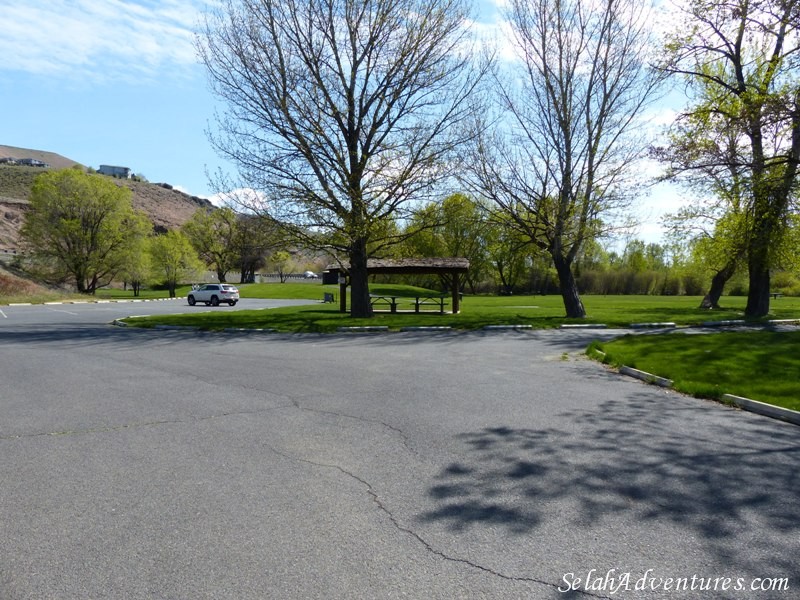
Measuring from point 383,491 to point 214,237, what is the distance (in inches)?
3498

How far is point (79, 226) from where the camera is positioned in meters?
52.0

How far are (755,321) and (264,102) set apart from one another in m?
21.2

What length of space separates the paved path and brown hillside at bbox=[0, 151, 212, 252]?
81.6 meters

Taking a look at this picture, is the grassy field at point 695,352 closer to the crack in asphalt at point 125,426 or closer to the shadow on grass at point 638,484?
the shadow on grass at point 638,484

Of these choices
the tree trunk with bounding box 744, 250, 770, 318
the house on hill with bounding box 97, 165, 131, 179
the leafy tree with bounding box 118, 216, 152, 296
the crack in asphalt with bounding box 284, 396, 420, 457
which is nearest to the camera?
the crack in asphalt with bounding box 284, 396, 420, 457

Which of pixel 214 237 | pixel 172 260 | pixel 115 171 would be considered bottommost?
pixel 172 260

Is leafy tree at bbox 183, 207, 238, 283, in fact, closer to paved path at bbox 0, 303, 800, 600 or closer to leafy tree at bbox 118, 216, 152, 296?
leafy tree at bbox 118, 216, 152, 296

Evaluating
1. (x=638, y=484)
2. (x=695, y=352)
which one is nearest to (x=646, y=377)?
(x=695, y=352)

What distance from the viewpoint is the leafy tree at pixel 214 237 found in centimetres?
8612

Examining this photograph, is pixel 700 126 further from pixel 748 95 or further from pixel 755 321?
pixel 755 321

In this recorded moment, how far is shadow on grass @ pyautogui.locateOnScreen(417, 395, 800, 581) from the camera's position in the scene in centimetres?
376

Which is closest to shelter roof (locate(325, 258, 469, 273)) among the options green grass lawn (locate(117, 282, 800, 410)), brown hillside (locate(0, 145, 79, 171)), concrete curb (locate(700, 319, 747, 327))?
green grass lawn (locate(117, 282, 800, 410))

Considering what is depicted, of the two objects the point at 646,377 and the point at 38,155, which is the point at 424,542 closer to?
the point at 646,377

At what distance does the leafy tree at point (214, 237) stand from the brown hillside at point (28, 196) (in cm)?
1193
